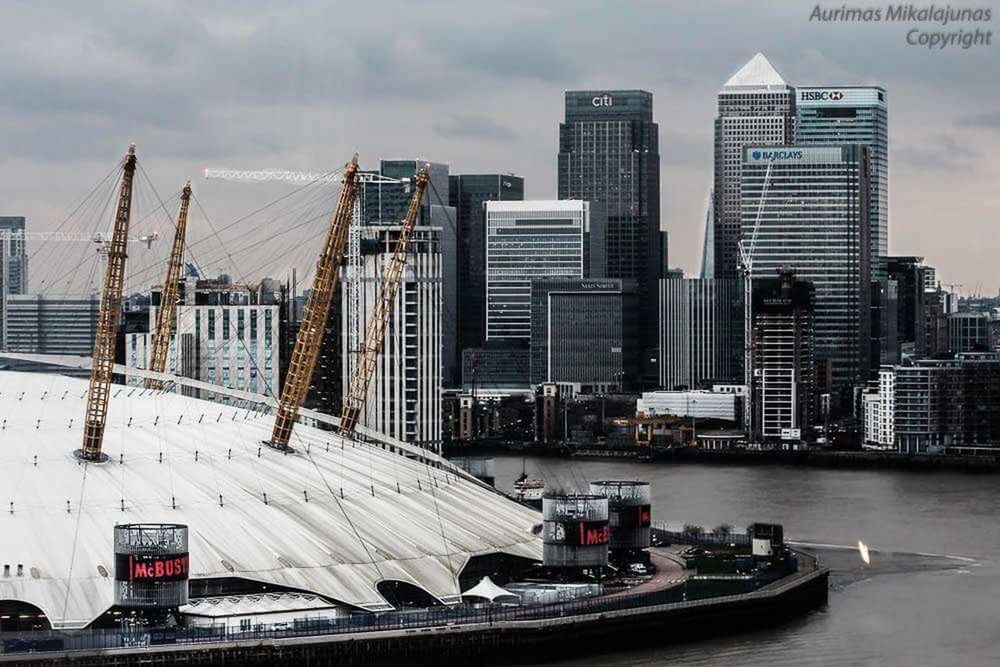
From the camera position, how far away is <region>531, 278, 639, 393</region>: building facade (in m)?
166

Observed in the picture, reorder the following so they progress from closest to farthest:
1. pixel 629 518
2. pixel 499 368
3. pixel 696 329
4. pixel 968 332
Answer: pixel 629 518
pixel 499 368
pixel 968 332
pixel 696 329

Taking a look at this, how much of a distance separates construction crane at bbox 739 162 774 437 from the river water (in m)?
21.1

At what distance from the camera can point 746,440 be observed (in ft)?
436

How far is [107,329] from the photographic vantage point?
5147 centimetres

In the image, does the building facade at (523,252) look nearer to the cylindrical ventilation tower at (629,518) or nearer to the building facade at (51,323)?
the building facade at (51,323)

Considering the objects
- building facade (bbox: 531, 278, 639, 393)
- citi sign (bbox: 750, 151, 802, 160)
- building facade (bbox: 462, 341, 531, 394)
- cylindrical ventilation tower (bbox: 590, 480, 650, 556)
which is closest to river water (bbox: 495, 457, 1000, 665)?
cylindrical ventilation tower (bbox: 590, 480, 650, 556)

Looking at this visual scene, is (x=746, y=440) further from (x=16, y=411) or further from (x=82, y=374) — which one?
(x=16, y=411)

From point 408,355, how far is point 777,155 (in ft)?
223

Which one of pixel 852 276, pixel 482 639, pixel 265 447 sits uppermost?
pixel 852 276

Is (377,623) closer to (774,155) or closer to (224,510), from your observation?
(224,510)

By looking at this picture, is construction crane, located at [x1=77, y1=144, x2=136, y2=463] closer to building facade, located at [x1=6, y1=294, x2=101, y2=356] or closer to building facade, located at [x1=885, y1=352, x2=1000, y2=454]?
building facade, located at [x1=885, y1=352, x2=1000, y2=454]

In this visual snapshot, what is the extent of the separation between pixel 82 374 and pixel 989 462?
4703cm

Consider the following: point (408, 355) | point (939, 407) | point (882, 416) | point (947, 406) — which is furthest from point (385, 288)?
point (882, 416)

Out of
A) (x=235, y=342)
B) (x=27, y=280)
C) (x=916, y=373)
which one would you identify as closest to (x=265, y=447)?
(x=235, y=342)
